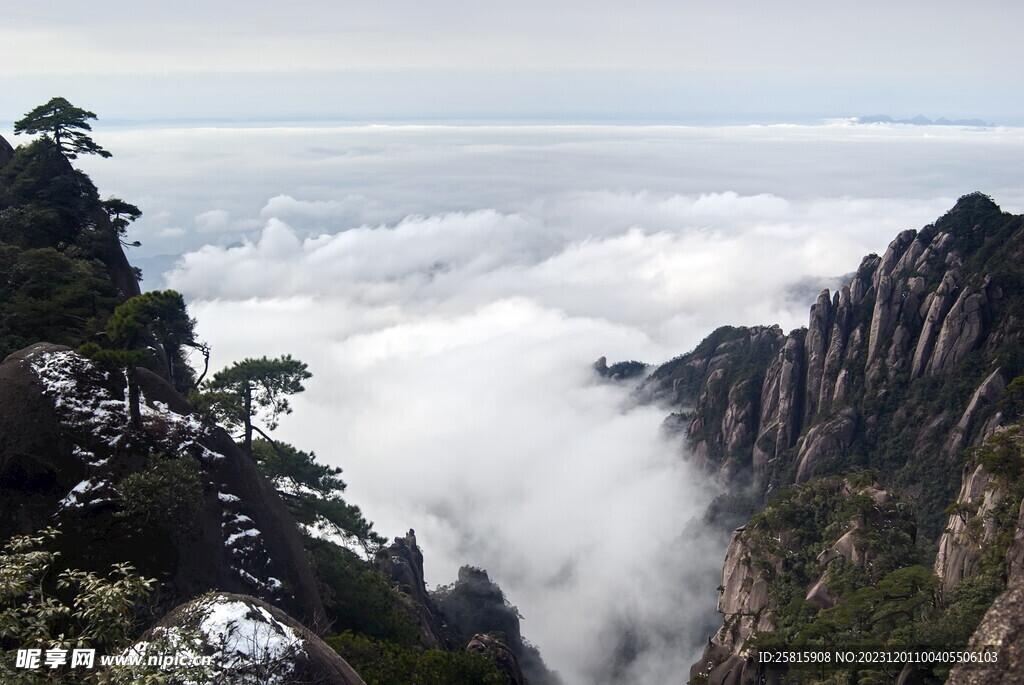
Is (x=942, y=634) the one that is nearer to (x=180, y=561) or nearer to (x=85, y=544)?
(x=180, y=561)

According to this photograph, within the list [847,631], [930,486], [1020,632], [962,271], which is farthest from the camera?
[962,271]

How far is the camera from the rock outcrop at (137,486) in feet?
91.2

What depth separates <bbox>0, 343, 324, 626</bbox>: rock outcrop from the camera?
Answer: 27.8m

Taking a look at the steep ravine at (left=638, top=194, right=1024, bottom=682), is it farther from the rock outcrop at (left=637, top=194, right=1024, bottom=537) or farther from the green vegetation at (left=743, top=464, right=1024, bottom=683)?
the green vegetation at (left=743, top=464, right=1024, bottom=683)

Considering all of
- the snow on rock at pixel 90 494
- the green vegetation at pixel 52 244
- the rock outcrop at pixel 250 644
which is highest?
the green vegetation at pixel 52 244

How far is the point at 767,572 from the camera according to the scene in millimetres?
43844

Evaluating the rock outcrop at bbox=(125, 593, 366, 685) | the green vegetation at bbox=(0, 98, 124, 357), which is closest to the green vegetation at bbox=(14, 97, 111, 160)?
the green vegetation at bbox=(0, 98, 124, 357)

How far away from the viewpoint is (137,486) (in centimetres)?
2839

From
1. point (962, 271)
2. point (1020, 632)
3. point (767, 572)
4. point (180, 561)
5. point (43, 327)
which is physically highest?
point (962, 271)

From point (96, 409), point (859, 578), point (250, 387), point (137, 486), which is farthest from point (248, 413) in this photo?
point (859, 578)

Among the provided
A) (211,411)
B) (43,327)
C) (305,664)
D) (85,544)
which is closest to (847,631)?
(305,664)

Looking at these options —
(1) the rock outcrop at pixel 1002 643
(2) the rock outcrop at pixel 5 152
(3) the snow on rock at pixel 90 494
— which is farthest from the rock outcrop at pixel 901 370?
(2) the rock outcrop at pixel 5 152

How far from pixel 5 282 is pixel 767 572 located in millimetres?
43665

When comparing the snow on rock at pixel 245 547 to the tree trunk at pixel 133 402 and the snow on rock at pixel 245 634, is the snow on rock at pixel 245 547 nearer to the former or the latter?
the tree trunk at pixel 133 402
